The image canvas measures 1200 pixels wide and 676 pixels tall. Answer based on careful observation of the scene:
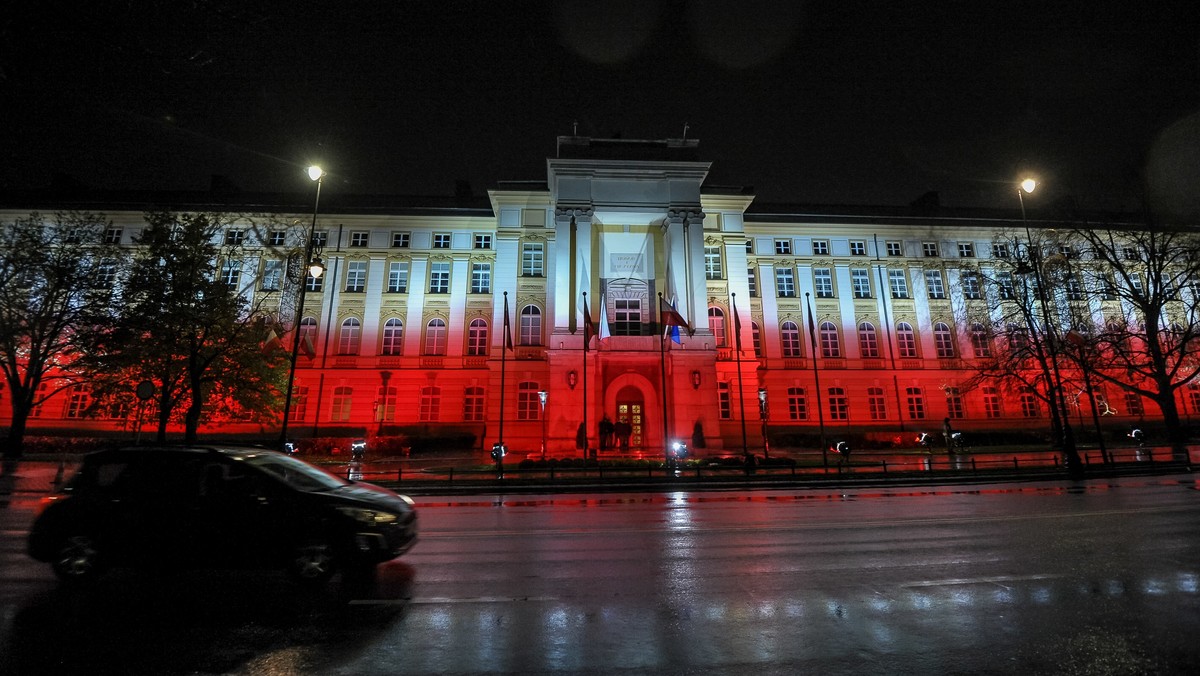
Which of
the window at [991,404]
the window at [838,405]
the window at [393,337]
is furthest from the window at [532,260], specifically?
the window at [991,404]

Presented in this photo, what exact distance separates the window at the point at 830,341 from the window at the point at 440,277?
94.7 feet

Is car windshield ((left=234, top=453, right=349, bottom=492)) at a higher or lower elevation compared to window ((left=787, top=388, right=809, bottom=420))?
lower

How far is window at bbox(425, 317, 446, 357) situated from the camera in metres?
36.9

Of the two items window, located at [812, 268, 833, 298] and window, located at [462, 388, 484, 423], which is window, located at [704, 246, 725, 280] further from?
window, located at [462, 388, 484, 423]

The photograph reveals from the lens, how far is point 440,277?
38.3 meters

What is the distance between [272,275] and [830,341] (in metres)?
42.2

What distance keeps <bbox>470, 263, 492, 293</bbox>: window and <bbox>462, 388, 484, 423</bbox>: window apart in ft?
25.1

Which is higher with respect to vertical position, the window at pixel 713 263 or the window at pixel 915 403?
the window at pixel 713 263

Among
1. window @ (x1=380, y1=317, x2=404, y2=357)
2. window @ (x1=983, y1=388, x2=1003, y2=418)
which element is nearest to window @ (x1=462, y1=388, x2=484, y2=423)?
window @ (x1=380, y1=317, x2=404, y2=357)

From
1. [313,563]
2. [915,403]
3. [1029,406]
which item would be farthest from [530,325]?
[1029,406]

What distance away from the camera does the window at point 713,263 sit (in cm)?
3804

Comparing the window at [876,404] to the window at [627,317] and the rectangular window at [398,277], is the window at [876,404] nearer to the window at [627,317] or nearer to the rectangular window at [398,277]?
the window at [627,317]

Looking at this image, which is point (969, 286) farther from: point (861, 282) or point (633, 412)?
point (633, 412)

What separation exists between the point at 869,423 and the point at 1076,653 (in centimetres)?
3691
